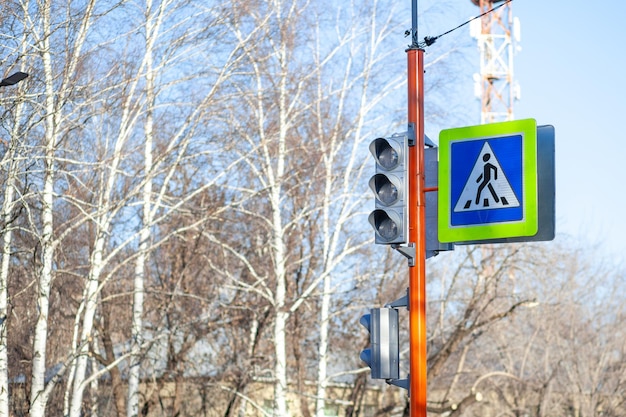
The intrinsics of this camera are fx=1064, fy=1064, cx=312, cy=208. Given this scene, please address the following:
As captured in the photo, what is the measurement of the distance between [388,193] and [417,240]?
18.5 inches

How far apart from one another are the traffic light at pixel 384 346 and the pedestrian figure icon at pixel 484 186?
1094 mm

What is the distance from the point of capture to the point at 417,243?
9031mm

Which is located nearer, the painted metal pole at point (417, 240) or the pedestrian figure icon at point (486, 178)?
the painted metal pole at point (417, 240)

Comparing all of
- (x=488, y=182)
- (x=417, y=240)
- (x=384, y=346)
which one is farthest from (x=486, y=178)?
(x=384, y=346)

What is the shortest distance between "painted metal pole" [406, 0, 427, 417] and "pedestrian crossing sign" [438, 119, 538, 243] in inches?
7.3

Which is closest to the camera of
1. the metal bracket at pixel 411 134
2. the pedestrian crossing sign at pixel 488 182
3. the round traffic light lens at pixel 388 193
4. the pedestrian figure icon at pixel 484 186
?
the pedestrian crossing sign at pixel 488 182

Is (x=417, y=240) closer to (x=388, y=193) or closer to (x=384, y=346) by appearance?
(x=388, y=193)

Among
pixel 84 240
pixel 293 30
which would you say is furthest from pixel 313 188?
pixel 84 240

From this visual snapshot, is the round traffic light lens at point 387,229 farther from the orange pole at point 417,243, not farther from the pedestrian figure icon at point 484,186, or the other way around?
the pedestrian figure icon at point 484,186

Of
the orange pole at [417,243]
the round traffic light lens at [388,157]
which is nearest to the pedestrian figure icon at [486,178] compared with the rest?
the orange pole at [417,243]

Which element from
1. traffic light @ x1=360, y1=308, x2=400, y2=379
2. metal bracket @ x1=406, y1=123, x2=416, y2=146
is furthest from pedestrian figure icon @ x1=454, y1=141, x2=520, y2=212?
traffic light @ x1=360, y1=308, x2=400, y2=379

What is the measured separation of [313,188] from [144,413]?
5.99 meters

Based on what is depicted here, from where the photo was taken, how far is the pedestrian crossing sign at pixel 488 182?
28.5ft

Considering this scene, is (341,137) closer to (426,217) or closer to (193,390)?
(193,390)
